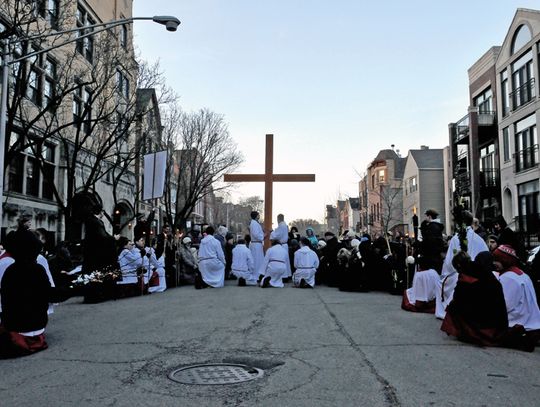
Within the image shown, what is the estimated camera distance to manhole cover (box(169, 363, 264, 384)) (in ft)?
17.8

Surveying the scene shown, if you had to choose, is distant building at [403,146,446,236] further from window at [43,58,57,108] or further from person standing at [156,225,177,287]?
person standing at [156,225,177,287]

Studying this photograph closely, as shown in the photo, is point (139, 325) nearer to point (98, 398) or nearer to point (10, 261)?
point (10, 261)

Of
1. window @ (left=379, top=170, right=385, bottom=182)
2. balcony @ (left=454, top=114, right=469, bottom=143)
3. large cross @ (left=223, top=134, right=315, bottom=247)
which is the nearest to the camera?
large cross @ (left=223, top=134, right=315, bottom=247)

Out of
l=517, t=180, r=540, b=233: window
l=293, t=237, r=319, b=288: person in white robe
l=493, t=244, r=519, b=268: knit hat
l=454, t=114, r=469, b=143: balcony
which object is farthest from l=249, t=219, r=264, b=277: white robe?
l=454, t=114, r=469, b=143: balcony

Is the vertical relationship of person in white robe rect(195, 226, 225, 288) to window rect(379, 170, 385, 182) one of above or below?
below

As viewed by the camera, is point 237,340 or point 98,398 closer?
point 98,398

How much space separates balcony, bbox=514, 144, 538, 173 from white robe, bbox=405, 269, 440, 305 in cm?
1763

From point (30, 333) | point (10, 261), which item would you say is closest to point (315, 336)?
point (30, 333)

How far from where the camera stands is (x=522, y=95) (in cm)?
2662

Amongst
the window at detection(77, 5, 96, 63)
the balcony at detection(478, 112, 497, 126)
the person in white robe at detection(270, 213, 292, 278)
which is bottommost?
the person in white robe at detection(270, 213, 292, 278)

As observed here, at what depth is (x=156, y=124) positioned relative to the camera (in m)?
28.2

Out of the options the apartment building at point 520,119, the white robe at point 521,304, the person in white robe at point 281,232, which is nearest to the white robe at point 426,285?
the white robe at point 521,304

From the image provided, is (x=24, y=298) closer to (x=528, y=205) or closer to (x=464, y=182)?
(x=528, y=205)

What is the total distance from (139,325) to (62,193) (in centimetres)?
1870
